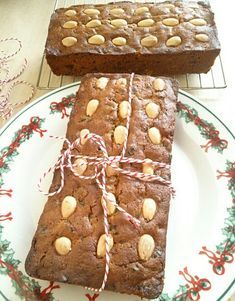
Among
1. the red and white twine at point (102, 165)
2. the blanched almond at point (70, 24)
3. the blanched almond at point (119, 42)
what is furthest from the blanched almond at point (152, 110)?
the blanched almond at point (70, 24)

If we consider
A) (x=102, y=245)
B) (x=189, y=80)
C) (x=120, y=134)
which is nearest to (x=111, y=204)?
(x=102, y=245)

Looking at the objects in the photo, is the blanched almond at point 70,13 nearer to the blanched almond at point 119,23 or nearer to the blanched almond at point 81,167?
the blanched almond at point 119,23

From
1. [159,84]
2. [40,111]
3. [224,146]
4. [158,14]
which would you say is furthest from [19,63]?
[224,146]

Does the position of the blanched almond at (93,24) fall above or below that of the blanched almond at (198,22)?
below

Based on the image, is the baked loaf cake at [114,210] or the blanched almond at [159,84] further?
the blanched almond at [159,84]

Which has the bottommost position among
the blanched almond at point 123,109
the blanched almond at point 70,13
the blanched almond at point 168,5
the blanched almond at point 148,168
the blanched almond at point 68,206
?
the blanched almond at point 68,206

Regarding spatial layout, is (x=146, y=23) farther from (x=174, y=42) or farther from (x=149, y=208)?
(x=149, y=208)

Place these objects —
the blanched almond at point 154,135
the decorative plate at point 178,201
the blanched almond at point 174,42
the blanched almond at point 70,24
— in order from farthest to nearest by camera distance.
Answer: the blanched almond at point 70,24, the blanched almond at point 174,42, the blanched almond at point 154,135, the decorative plate at point 178,201
